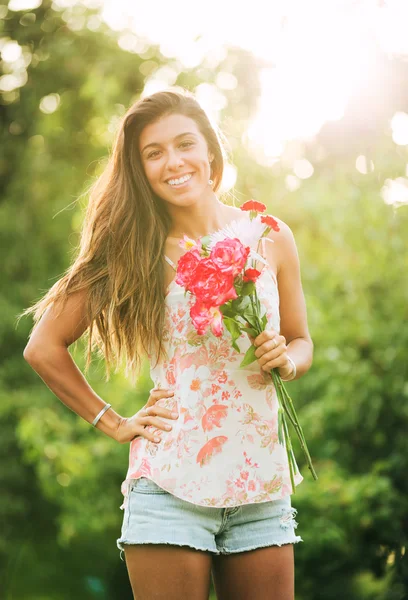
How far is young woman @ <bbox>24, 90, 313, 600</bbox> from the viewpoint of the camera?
2.00 metres

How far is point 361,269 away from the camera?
173 inches

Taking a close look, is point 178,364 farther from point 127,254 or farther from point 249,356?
point 127,254

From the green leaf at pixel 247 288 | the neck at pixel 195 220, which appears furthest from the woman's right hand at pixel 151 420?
the neck at pixel 195 220

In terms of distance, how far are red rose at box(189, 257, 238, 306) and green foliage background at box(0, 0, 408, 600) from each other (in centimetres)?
92

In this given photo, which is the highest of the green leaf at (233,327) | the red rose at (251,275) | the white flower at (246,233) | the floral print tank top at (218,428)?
the white flower at (246,233)

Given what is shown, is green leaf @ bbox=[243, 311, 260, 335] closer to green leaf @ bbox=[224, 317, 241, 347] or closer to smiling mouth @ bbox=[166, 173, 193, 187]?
green leaf @ bbox=[224, 317, 241, 347]

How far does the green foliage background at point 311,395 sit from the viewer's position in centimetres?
420

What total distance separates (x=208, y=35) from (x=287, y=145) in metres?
0.97

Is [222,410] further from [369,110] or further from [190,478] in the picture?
[369,110]

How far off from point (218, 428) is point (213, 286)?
15.4 inches

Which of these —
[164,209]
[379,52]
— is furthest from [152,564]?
[379,52]

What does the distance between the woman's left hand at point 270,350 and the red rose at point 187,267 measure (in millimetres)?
226

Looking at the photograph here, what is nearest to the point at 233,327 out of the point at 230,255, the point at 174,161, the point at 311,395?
the point at 230,255

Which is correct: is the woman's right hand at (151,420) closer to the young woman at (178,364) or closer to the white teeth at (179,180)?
the young woman at (178,364)
